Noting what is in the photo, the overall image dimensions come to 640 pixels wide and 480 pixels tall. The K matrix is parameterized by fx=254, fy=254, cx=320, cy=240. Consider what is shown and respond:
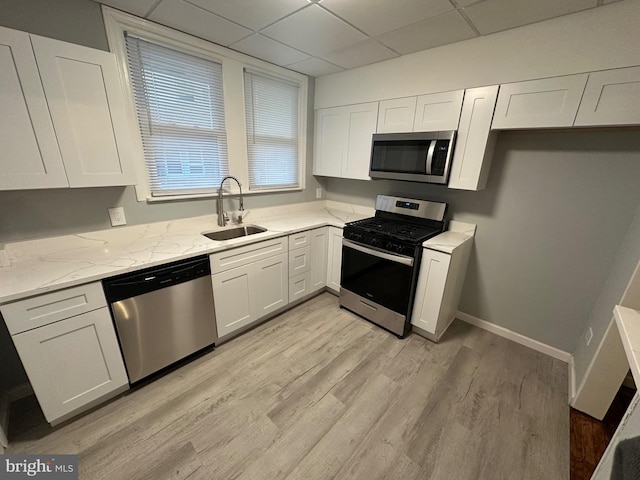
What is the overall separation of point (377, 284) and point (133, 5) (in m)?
2.71

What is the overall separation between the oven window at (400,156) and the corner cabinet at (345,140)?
0.16m

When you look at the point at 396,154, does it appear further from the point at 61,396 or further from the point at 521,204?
the point at 61,396

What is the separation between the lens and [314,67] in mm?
2629

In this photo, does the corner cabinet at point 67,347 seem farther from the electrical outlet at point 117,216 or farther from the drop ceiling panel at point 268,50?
the drop ceiling panel at point 268,50

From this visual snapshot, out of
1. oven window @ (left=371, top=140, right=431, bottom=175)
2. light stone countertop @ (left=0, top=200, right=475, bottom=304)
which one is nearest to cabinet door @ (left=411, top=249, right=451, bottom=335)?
light stone countertop @ (left=0, top=200, right=475, bottom=304)

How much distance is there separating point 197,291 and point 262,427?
39.5 inches

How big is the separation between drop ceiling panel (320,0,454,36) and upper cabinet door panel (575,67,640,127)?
0.98 m

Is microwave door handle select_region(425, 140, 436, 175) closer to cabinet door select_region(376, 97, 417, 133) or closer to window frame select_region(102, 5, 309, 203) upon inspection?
cabinet door select_region(376, 97, 417, 133)

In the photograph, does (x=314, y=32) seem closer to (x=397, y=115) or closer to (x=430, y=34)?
(x=430, y=34)

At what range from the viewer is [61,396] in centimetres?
144

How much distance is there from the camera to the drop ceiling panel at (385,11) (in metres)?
1.50

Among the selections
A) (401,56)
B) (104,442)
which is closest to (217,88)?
(401,56)

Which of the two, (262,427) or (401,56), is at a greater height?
(401,56)

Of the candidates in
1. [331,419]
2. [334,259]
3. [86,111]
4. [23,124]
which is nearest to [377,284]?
[334,259]
